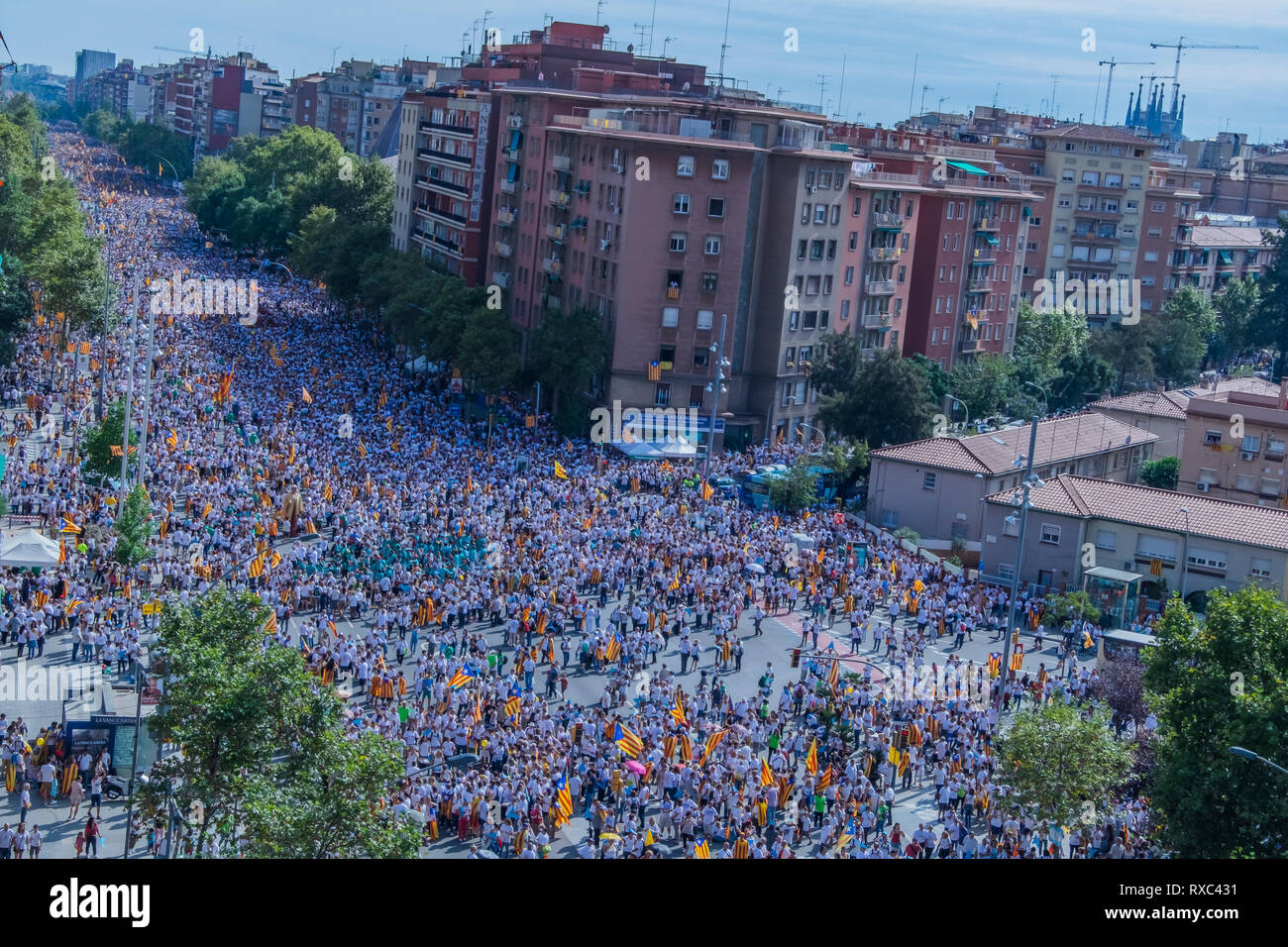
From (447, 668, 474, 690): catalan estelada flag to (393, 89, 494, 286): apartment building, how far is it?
47.0 metres


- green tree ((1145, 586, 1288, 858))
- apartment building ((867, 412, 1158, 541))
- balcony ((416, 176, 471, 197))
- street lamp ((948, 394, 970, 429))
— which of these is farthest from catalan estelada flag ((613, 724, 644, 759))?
balcony ((416, 176, 471, 197))

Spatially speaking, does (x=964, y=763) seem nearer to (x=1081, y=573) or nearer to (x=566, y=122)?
(x=1081, y=573)

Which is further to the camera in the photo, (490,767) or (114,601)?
(114,601)

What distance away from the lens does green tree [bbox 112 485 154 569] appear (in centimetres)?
3359

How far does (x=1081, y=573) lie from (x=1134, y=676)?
1395 centimetres

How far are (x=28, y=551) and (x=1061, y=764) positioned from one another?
21237 mm

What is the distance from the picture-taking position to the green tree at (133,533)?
110ft

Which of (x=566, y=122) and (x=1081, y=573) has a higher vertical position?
(x=566, y=122)

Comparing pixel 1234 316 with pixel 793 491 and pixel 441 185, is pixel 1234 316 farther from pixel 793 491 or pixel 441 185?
pixel 793 491

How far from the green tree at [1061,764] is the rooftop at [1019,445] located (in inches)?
787

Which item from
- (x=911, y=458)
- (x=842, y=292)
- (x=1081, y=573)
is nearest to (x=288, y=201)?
(x=842, y=292)

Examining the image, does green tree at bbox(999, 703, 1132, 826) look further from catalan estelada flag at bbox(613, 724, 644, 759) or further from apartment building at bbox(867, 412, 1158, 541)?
apartment building at bbox(867, 412, 1158, 541)

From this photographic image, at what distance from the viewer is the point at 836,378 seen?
60.8 meters

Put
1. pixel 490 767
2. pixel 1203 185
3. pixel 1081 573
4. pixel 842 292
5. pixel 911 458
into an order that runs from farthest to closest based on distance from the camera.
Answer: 1. pixel 1203 185
2. pixel 842 292
3. pixel 911 458
4. pixel 1081 573
5. pixel 490 767
